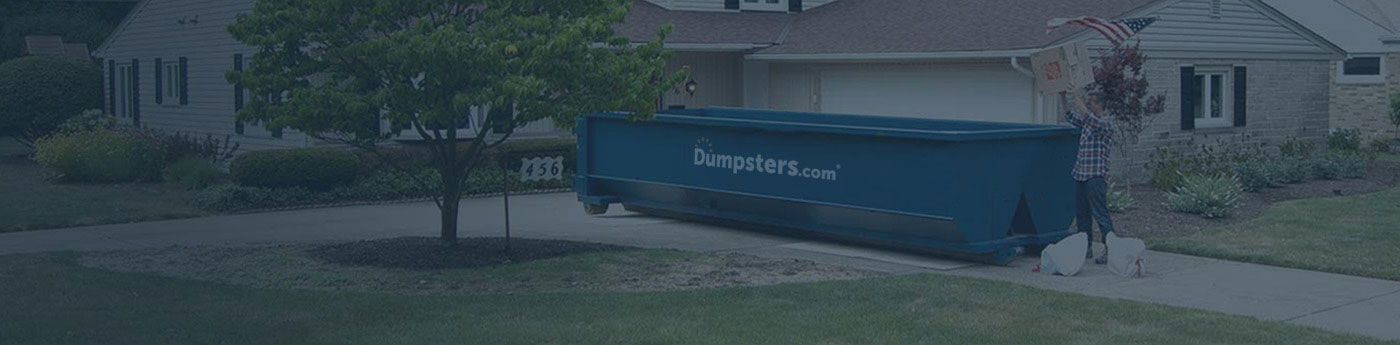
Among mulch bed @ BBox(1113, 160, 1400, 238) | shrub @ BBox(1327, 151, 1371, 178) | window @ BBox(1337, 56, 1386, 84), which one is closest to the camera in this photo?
mulch bed @ BBox(1113, 160, 1400, 238)

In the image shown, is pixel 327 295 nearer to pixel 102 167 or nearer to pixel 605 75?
pixel 605 75

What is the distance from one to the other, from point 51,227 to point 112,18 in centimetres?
2940

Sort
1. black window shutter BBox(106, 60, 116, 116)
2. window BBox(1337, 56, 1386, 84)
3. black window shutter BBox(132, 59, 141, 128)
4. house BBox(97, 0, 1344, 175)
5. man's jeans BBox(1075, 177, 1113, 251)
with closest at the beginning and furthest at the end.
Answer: man's jeans BBox(1075, 177, 1113, 251) → house BBox(97, 0, 1344, 175) → black window shutter BBox(132, 59, 141, 128) → black window shutter BBox(106, 60, 116, 116) → window BBox(1337, 56, 1386, 84)

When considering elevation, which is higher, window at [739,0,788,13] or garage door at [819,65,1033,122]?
window at [739,0,788,13]

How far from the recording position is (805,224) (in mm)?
13742

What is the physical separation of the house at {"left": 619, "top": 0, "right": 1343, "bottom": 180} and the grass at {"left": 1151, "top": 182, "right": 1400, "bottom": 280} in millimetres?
3969

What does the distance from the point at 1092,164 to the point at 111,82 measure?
2186cm

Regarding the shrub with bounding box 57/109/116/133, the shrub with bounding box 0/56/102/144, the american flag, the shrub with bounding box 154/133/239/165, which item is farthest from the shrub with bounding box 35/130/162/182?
the american flag

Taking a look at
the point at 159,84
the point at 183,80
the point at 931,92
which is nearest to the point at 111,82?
the point at 159,84

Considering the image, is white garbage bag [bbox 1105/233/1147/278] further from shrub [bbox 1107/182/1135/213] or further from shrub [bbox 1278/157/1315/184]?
shrub [bbox 1278/157/1315/184]

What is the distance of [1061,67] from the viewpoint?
12.8 metres

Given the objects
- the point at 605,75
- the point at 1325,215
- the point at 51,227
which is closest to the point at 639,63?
the point at 605,75

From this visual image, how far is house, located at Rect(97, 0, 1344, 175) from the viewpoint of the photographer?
20703mm

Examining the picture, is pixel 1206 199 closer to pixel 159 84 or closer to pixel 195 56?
pixel 195 56
